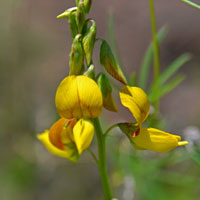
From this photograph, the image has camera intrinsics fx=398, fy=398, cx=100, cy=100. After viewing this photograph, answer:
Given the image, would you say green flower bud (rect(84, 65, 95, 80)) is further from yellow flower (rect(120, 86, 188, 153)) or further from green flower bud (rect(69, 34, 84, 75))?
Answer: yellow flower (rect(120, 86, 188, 153))

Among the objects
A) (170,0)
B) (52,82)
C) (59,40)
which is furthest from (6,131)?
(170,0)

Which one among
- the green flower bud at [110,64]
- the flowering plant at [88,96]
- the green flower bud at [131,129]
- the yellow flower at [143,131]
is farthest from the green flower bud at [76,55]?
the green flower bud at [131,129]

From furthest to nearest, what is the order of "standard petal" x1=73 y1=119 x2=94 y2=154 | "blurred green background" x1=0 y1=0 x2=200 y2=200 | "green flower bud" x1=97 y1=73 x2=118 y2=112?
"blurred green background" x1=0 y1=0 x2=200 y2=200 < "green flower bud" x1=97 y1=73 x2=118 y2=112 < "standard petal" x1=73 y1=119 x2=94 y2=154

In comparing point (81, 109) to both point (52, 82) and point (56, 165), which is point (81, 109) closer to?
point (56, 165)

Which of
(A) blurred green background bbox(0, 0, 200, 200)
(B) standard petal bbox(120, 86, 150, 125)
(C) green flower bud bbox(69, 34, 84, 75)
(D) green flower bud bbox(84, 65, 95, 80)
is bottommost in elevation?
(A) blurred green background bbox(0, 0, 200, 200)

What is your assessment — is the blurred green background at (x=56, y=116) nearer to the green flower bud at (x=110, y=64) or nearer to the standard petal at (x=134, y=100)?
the standard petal at (x=134, y=100)

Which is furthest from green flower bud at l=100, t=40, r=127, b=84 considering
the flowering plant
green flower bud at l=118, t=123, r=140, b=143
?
green flower bud at l=118, t=123, r=140, b=143
